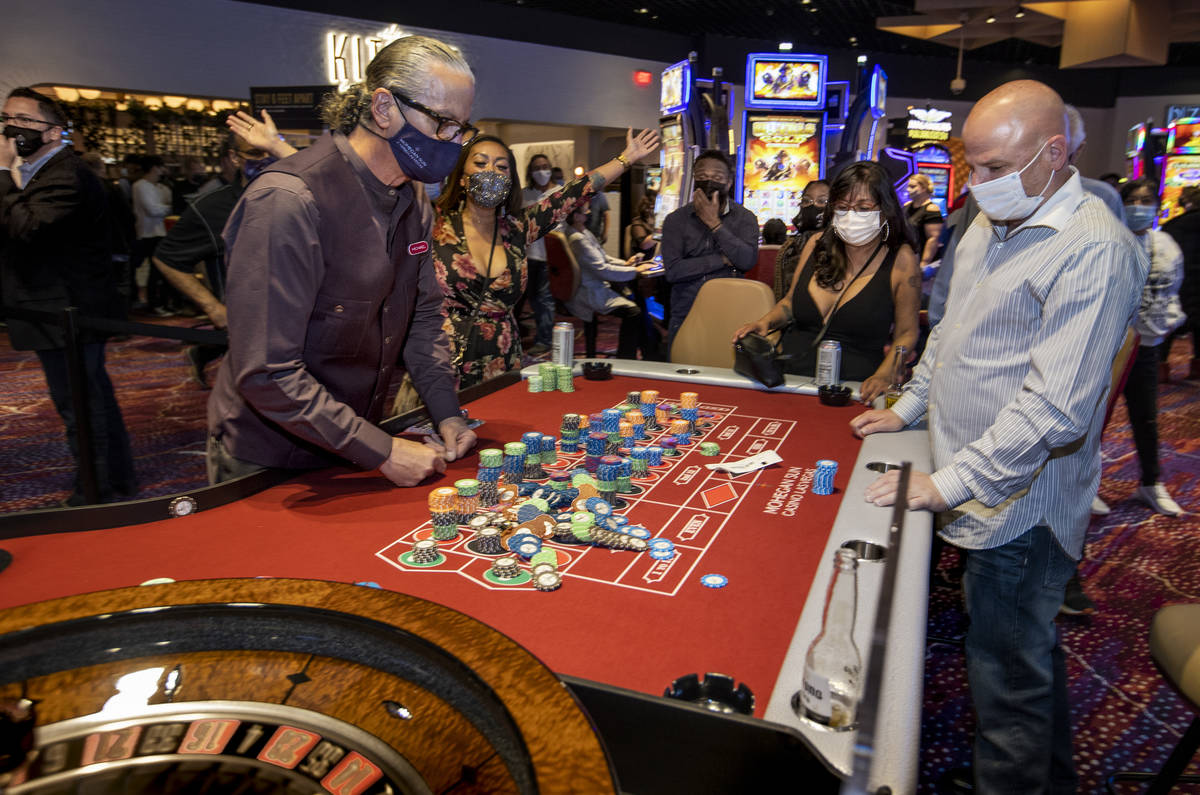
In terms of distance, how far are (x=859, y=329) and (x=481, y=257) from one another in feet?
4.71

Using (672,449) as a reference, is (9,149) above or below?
above

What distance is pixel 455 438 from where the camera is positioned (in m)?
1.88

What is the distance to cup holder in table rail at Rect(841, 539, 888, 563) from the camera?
4.36 feet

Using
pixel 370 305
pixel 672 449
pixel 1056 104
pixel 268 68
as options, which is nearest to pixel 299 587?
pixel 370 305

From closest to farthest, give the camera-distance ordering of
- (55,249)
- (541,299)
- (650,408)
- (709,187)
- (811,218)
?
(650,408) < (55,249) < (709,187) < (811,218) < (541,299)

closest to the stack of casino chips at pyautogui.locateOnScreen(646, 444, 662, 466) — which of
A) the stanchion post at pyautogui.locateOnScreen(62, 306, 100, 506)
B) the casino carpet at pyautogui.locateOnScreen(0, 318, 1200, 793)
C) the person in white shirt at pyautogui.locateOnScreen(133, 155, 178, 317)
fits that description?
the casino carpet at pyautogui.locateOnScreen(0, 318, 1200, 793)

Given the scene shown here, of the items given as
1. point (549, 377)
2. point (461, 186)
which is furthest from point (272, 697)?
point (461, 186)

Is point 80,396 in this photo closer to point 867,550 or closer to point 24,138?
point 24,138

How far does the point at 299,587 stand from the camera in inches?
29.9

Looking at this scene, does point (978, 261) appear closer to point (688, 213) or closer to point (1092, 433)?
point (1092, 433)

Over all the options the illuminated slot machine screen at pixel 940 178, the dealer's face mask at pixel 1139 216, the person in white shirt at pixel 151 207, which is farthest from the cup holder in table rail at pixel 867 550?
the illuminated slot machine screen at pixel 940 178

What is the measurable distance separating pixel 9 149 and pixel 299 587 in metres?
3.59

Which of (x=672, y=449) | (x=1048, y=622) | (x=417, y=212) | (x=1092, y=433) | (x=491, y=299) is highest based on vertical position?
(x=417, y=212)

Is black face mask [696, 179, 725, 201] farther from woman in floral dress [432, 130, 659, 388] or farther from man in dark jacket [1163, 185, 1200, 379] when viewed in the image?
man in dark jacket [1163, 185, 1200, 379]
